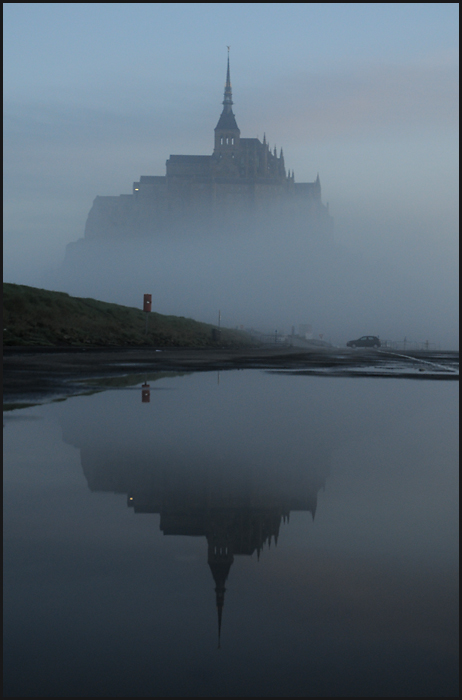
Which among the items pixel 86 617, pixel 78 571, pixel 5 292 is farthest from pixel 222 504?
pixel 5 292

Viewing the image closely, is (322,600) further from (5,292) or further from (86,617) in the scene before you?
(5,292)

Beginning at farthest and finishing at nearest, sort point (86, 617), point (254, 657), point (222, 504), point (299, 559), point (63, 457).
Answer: point (63, 457) < point (222, 504) < point (299, 559) < point (86, 617) < point (254, 657)

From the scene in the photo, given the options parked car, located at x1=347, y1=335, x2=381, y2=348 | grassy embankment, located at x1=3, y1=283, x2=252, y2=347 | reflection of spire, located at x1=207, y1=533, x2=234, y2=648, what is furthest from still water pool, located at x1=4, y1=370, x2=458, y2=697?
parked car, located at x1=347, y1=335, x2=381, y2=348

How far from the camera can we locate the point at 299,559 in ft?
12.9

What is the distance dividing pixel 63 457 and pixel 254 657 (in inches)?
178

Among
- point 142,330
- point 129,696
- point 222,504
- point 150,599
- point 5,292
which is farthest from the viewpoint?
point 142,330

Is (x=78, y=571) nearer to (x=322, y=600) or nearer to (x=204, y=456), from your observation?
(x=322, y=600)

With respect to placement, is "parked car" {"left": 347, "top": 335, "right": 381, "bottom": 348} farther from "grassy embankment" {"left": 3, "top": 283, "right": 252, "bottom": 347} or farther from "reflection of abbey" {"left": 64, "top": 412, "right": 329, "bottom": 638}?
"reflection of abbey" {"left": 64, "top": 412, "right": 329, "bottom": 638}

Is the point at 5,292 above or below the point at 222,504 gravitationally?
above

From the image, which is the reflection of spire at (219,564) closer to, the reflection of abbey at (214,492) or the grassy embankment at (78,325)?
the reflection of abbey at (214,492)

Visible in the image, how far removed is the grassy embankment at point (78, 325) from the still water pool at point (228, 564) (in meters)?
29.5

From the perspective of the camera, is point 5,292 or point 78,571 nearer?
point 78,571

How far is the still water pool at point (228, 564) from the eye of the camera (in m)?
2.65

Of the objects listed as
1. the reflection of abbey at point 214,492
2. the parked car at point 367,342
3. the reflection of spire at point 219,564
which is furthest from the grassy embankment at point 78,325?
the reflection of spire at point 219,564
